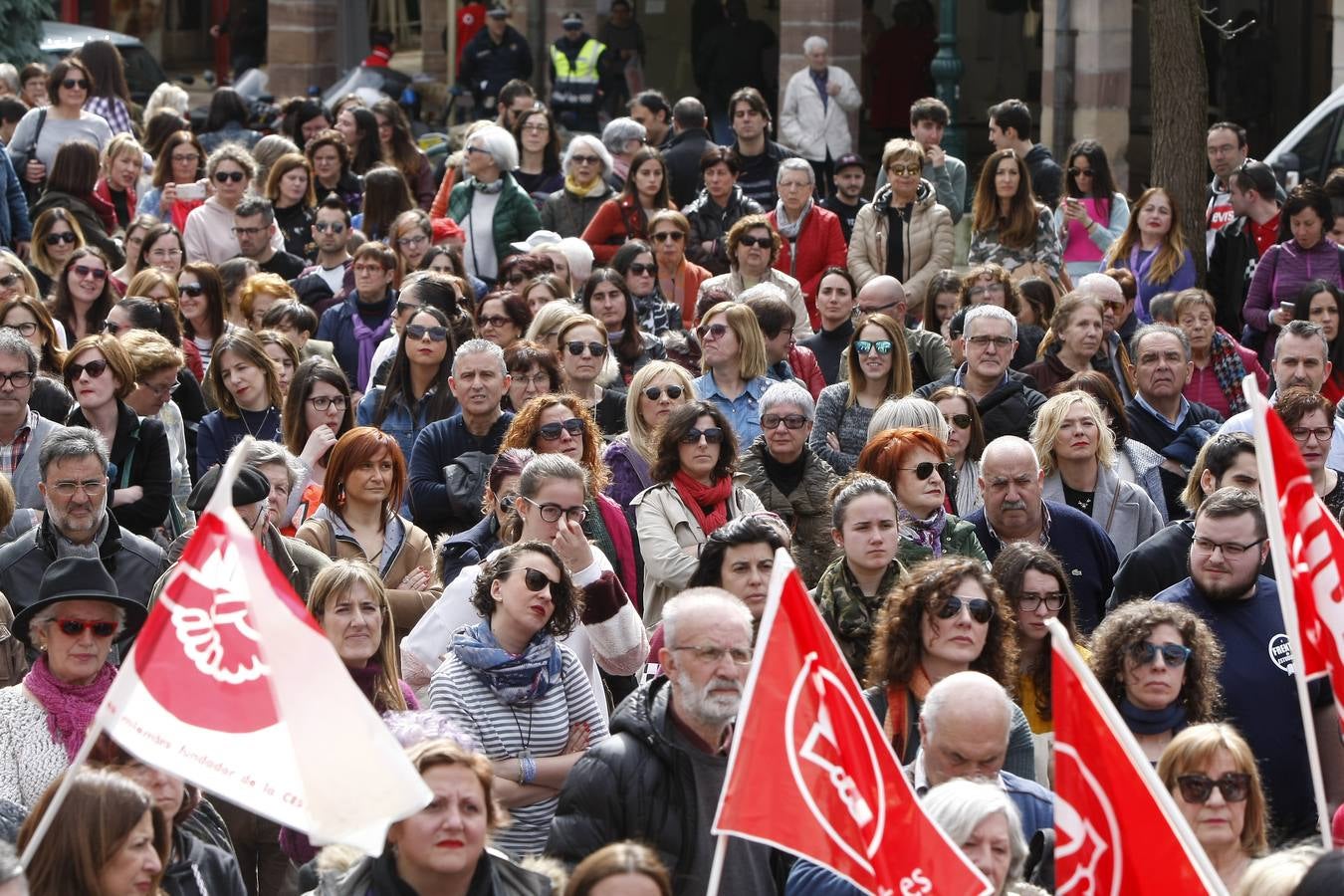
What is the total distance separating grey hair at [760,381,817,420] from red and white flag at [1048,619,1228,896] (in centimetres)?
372

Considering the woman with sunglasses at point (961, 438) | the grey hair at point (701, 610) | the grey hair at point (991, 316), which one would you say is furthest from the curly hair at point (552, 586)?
the grey hair at point (991, 316)

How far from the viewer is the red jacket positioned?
13.7m

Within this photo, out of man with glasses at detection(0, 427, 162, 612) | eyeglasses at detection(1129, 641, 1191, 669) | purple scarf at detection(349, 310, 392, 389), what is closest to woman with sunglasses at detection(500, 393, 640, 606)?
man with glasses at detection(0, 427, 162, 612)

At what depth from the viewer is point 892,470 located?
Result: 8383 mm

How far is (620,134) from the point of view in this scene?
50.9ft

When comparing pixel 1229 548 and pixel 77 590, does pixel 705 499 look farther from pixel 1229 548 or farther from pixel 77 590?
pixel 77 590

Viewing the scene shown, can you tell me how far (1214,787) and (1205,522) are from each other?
5.29 ft

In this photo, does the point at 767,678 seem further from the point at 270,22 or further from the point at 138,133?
the point at 270,22

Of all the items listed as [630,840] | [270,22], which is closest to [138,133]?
[270,22]

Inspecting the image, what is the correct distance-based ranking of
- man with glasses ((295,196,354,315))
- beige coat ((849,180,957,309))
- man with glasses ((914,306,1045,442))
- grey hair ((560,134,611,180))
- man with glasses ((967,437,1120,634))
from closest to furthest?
man with glasses ((967,437,1120,634)) < man with glasses ((914,306,1045,442)) < man with glasses ((295,196,354,315)) < beige coat ((849,180,957,309)) < grey hair ((560,134,611,180))

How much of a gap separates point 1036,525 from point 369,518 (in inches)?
90.1

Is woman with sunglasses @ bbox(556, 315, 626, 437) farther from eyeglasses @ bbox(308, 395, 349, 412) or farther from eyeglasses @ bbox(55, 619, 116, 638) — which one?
eyeglasses @ bbox(55, 619, 116, 638)

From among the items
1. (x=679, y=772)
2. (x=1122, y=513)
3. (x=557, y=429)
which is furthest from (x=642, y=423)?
(x=679, y=772)

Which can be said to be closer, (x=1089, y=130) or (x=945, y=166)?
(x=945, y=166)
